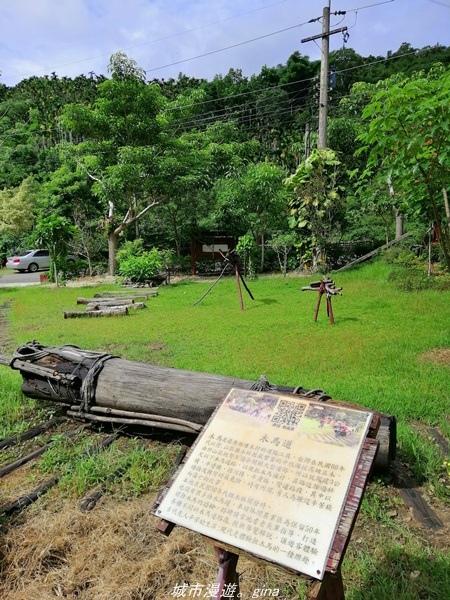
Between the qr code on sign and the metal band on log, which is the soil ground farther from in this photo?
the qr code on sign

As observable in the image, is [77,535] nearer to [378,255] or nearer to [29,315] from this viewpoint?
[29,315]

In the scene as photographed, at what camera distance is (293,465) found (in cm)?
176

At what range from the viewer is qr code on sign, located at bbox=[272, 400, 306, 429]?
1.93 m

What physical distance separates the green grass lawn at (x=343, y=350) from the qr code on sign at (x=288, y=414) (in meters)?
1.03

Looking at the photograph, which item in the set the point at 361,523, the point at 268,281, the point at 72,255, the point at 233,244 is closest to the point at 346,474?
the point at 361,523

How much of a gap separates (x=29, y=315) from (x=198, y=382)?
26.0 feet

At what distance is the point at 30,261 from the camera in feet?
73.9

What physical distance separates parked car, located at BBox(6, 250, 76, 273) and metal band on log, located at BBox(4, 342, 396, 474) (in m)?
18.4

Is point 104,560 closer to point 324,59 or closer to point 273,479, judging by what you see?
point 273,479

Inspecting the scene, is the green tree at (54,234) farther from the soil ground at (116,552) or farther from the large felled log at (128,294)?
the soil ground at (116,552)

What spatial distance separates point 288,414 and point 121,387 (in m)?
2.40

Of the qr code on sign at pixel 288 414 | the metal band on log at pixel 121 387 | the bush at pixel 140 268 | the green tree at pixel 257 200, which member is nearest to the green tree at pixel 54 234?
the bush at pixel 140 268

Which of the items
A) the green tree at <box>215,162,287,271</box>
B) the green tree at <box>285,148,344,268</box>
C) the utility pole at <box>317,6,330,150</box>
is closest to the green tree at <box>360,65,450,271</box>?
the green tree at <box>285,148,344,268</box>

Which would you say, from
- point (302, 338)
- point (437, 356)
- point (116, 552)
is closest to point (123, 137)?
point (302, 338)
